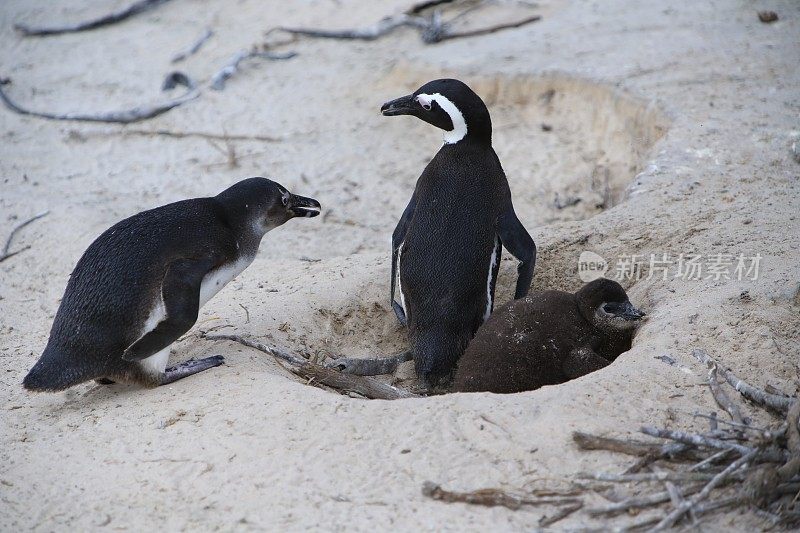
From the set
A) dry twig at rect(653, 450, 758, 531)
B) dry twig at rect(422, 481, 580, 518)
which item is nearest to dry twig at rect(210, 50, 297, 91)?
dry twig at rect(422, 481, 580, 518)

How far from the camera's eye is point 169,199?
705 centimetres

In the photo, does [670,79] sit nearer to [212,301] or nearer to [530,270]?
[530,270]

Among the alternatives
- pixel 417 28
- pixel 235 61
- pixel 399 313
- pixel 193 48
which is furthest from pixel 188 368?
pixel 193 48

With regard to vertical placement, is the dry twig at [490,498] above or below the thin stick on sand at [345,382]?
above

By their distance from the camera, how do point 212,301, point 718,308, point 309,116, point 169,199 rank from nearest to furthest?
point 718,308
point 212,301
point 169,199
point 309,116

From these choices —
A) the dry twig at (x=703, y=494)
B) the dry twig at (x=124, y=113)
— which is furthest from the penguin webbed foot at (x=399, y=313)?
the dry twig at (x=124, y=113)

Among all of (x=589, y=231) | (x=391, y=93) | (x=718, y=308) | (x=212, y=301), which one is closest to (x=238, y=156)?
(x=391, y=93)

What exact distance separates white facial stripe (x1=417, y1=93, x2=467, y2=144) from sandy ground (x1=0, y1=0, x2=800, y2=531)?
0.84m

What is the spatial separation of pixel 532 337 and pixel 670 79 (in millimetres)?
3596

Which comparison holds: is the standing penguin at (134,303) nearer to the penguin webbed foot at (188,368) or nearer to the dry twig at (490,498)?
the penguin webbed foot at (188,368)

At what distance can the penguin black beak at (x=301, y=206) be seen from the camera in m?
4.97

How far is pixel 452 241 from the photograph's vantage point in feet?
15.5

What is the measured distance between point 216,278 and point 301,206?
29.2 inches

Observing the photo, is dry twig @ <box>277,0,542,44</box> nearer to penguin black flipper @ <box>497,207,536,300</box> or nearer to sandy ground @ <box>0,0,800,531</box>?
sandy ground @ <box>0,0,800,531</box>
